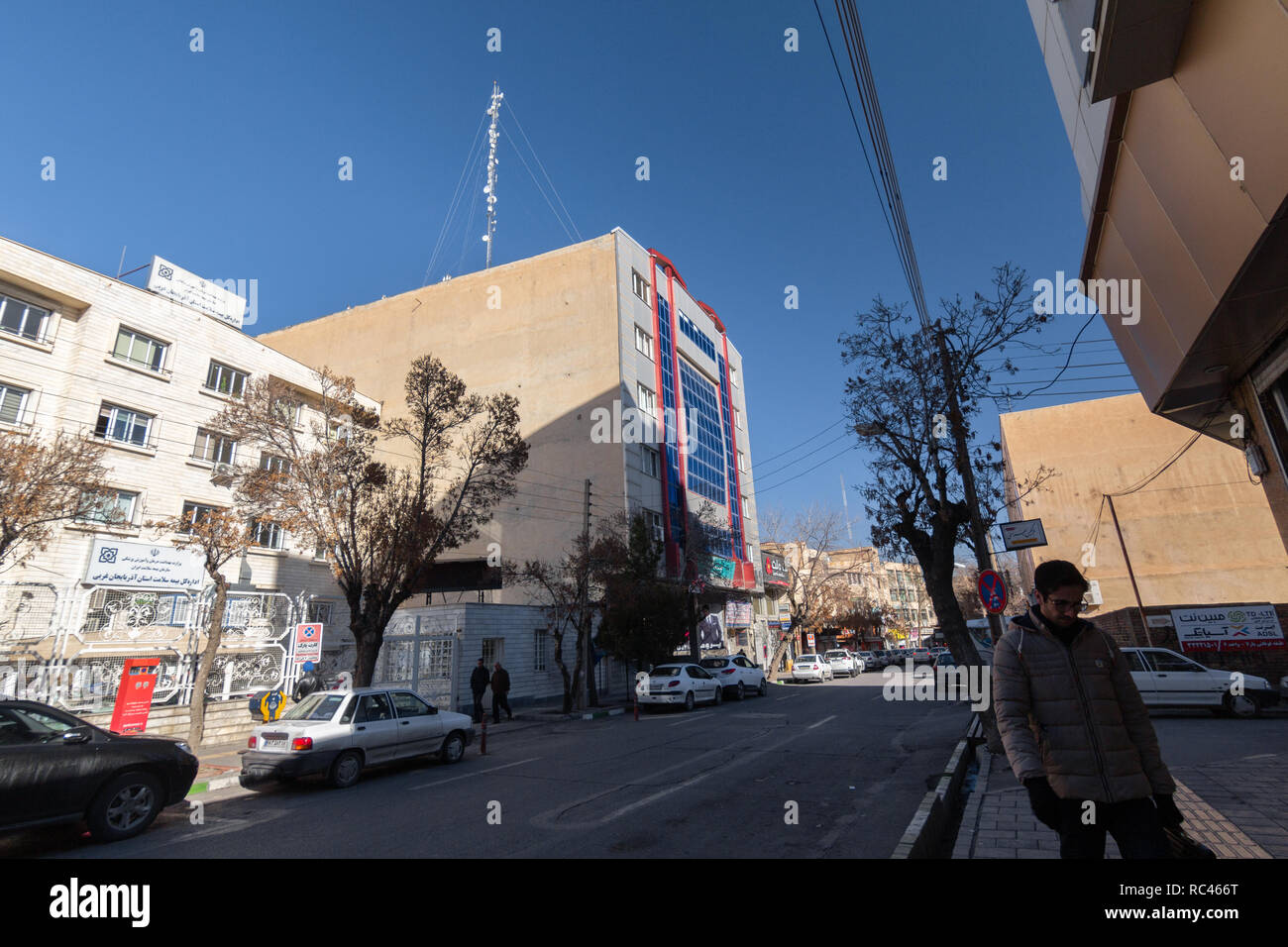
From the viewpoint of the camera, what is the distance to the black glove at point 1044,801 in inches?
120

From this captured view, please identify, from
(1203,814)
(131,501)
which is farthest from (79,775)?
(131,501)

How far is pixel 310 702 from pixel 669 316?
35740mm

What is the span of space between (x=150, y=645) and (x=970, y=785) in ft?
59.0

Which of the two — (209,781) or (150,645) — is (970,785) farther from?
(150,645)

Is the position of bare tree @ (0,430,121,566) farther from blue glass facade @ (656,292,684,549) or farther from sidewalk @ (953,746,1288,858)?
blue glass facade @ (656,292,684,549)

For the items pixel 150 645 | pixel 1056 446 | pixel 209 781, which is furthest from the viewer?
pixel 1056 446

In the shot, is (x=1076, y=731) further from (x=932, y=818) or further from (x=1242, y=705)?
(x=1242, y=705)

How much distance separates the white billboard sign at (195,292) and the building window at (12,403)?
709cm
